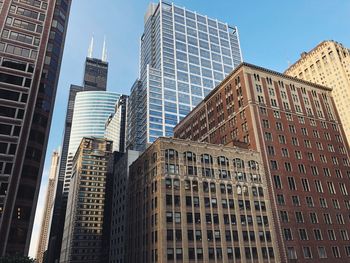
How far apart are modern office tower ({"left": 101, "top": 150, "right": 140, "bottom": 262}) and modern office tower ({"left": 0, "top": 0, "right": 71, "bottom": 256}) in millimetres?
35823

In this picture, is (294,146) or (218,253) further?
(294,146)

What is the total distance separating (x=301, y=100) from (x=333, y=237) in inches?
1764

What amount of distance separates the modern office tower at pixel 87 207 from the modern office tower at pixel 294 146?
6739 centimetres

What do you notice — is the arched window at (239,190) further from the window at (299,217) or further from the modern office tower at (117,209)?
the modern office tower at (117,209)

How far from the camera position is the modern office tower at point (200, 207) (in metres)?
67.1

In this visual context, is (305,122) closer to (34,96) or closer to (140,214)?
(140,214)

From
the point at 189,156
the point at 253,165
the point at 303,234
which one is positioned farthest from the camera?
the point at 253,165

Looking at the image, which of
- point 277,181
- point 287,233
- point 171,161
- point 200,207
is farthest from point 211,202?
point 277,181

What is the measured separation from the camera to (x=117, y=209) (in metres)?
114

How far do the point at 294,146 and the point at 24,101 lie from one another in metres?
73.0

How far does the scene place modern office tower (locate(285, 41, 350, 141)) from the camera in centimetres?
13988

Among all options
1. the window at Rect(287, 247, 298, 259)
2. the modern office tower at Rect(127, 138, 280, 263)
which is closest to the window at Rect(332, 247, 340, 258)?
the window at Rect(287, 247, 298, 259)

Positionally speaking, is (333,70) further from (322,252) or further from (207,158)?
(207,158)

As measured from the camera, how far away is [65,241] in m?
156
